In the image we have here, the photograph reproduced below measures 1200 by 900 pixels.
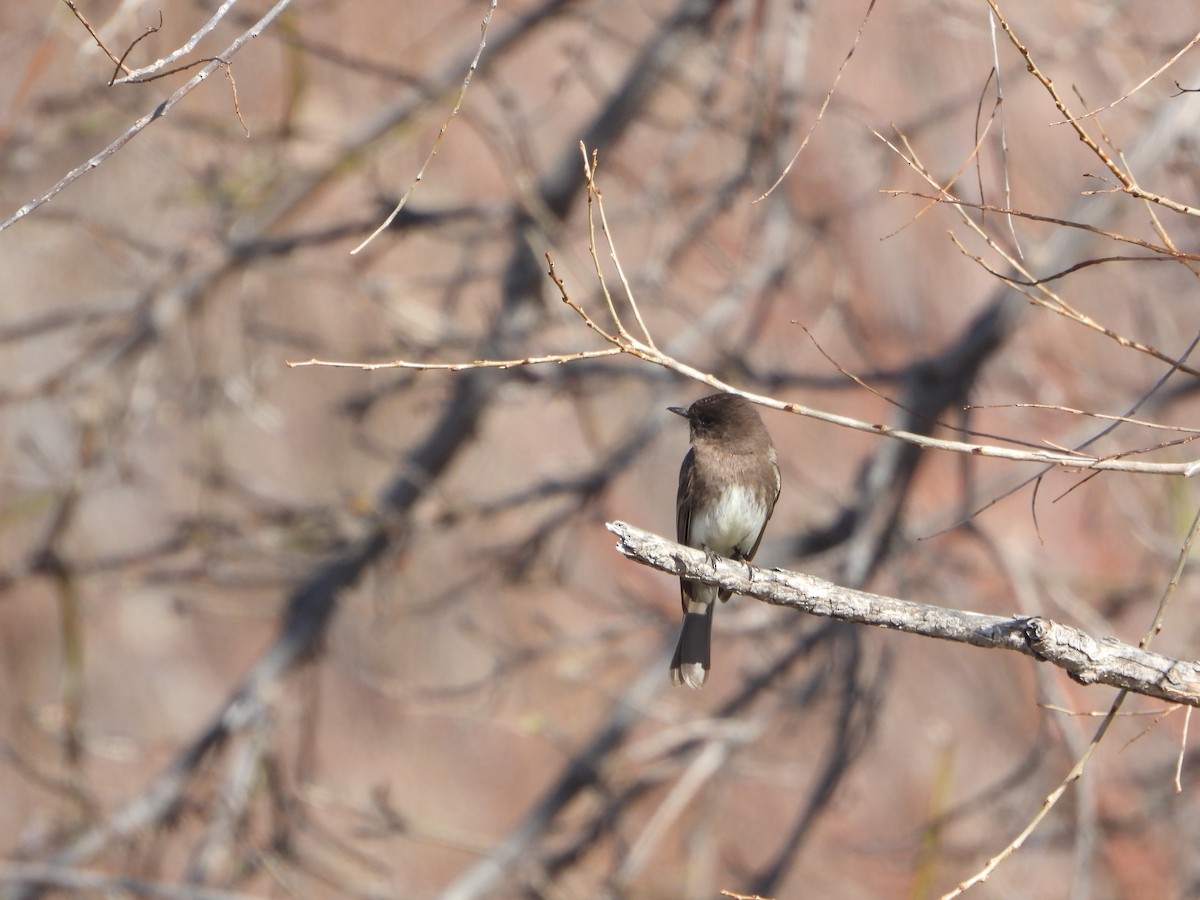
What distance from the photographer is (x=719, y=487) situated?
5141mm

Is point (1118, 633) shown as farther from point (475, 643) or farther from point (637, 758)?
point (475, 643)

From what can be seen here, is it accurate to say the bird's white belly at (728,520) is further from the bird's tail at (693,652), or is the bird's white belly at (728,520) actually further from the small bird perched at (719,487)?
the bird's tail at (693,652)

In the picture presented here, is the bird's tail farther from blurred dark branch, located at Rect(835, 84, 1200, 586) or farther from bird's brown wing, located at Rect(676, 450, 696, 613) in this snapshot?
blurred dark branch, located at Rect(835, 84, 1200, 586)

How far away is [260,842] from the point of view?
25.2 ft

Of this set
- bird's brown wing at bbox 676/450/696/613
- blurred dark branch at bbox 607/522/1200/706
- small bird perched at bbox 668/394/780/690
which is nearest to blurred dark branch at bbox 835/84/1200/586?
small bird perched at bbox 668/394/780/690

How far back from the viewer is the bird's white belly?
16.9 feet

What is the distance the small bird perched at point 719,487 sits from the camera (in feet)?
16.9

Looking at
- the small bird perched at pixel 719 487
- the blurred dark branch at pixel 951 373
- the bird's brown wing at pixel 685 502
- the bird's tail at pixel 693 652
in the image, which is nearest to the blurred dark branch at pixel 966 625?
the small bird perched at pixel 719 487

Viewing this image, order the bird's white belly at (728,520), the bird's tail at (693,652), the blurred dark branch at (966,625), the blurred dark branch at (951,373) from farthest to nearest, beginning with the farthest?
1. the blurred dark branch at (951,373)
2. the bird's tail at (693,652)
3. the bird's white belly at (728,520)
4. the blurred dark branch at (966,625)

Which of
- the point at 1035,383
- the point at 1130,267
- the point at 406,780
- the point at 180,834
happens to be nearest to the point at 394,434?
the point at 406,780

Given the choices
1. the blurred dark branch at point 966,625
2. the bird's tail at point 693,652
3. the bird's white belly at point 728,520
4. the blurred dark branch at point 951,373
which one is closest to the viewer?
the blurred dark branch at point 966,625

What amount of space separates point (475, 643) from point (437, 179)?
9.98 ft

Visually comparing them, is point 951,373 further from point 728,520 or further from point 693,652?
point 693,652

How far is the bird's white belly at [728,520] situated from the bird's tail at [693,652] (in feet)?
1.04
